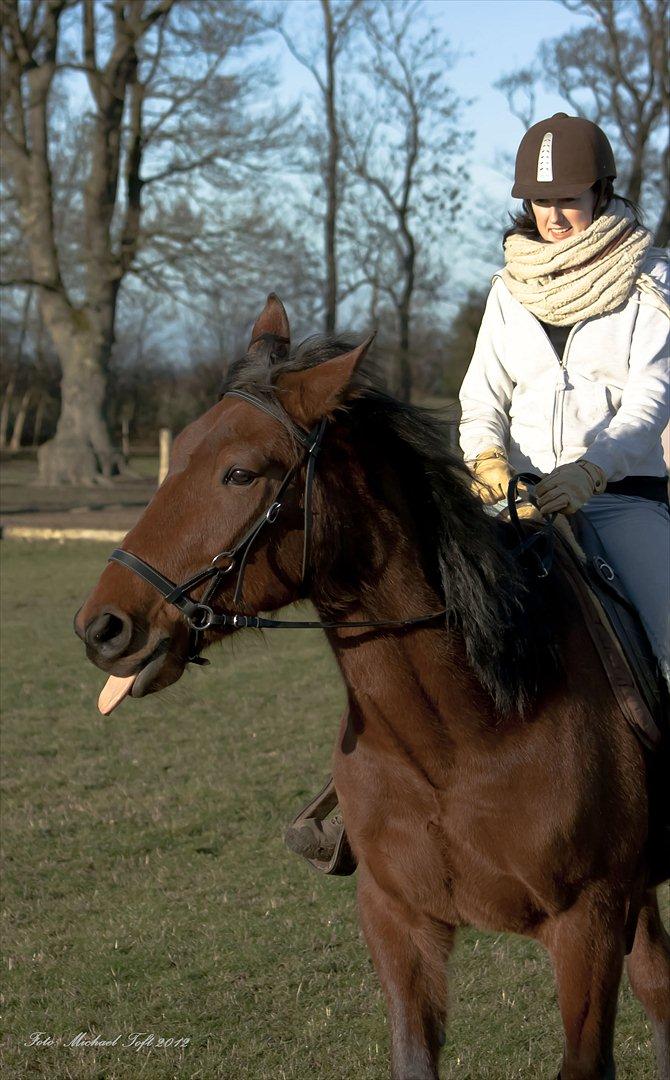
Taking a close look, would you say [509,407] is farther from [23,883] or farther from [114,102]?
[114,102]

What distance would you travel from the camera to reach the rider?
3545mm

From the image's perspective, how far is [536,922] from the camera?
3.13m

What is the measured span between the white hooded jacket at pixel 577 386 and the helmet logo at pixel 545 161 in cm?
40

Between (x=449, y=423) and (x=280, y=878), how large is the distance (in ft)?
11.1

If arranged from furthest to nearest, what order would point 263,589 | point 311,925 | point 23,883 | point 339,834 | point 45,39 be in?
point 45,39 → point 23,883 → point 311,925 → point 339,834 → point 263,589

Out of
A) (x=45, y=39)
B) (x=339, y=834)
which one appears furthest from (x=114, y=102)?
(x=339, y=834)

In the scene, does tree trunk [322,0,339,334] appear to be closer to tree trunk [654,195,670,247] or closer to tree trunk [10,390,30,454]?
tree trunk [654,195,670,247]

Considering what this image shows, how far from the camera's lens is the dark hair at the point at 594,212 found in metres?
3.76

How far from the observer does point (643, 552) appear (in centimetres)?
355

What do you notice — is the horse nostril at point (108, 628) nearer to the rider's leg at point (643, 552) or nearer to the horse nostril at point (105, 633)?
the horse nostril at point (105, 633)

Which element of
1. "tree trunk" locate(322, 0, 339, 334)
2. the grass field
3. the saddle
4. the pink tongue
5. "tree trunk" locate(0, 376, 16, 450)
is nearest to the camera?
the pink tongue

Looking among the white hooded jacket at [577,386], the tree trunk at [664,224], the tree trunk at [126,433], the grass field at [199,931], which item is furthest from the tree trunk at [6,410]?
the white hooded jacket at [577,386]

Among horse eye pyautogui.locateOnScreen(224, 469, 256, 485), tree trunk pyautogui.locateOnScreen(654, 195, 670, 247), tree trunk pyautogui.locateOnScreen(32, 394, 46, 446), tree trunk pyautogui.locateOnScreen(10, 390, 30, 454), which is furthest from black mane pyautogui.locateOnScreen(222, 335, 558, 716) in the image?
tree trunk pyautogui.locateOnScreen(32, 394, 46, 446)

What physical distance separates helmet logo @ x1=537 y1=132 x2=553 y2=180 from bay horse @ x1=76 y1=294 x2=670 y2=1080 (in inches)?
40.7
